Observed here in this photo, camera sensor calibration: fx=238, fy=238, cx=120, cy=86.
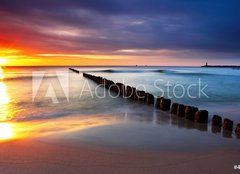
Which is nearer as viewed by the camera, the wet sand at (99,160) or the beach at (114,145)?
the wet sand at (99,160)

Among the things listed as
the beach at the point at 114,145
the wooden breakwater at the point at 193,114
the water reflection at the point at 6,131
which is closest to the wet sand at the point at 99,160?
the beach at the point at 114,145

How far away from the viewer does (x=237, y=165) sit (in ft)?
14.1

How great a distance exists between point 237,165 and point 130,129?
3032mm

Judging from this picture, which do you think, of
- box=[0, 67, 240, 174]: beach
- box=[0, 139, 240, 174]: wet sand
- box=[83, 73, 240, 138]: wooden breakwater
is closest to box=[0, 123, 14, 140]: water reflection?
box=[0, 67, 240, 174]: beach

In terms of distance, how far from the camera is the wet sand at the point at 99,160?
3969 millimetres

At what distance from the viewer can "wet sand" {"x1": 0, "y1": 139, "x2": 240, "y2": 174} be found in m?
3.97

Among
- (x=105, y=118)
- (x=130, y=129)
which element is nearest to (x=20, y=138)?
(x=130, y=129)

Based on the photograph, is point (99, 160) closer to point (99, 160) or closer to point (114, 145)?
point (99, 160)

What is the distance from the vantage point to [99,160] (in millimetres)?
4359

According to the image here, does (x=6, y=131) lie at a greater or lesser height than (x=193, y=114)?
lesser

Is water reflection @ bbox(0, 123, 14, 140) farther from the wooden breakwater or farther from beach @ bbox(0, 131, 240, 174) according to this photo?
the wooden breakwater

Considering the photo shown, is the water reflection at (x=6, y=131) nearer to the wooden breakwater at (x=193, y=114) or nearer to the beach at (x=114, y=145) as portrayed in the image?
the beach at (x=114, y=145)

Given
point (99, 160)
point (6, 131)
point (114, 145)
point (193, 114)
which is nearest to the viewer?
point (99, 160)

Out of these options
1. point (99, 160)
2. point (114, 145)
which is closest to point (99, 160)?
point (99, 160)
